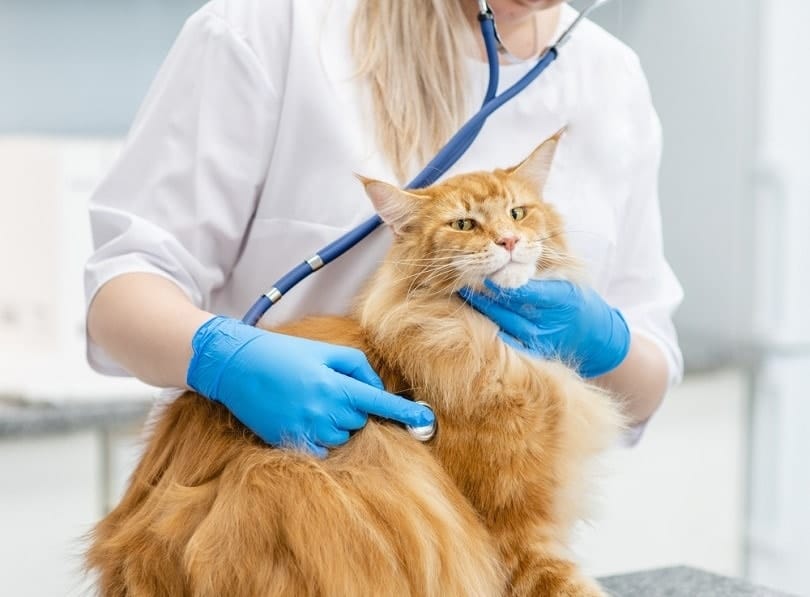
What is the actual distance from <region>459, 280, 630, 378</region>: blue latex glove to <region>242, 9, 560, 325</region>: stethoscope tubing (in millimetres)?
152

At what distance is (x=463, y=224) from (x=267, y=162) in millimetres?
293

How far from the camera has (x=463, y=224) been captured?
1.04m

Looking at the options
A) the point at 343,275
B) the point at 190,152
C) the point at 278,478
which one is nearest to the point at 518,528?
the point at 278,478

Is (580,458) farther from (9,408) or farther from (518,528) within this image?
(9,408)

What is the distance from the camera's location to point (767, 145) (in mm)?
2635

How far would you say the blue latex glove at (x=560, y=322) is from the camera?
40.8 inches

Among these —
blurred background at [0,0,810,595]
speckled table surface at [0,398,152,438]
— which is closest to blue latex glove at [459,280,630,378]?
Answer: speckled table surface at [0,398,152,438]

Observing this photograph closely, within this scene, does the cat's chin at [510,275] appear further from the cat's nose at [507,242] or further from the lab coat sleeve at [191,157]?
the lab coat sleeve at [191,157]

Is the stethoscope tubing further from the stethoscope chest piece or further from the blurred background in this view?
the blurred background

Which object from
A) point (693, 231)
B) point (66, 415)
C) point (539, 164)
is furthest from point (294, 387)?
point (693, 231)

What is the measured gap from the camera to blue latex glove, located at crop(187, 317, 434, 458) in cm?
97

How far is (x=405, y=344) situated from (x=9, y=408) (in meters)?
1.27

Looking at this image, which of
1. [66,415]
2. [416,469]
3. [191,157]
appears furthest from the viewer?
[66,415]

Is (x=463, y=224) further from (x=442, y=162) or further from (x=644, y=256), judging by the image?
(x=644, y=256)
